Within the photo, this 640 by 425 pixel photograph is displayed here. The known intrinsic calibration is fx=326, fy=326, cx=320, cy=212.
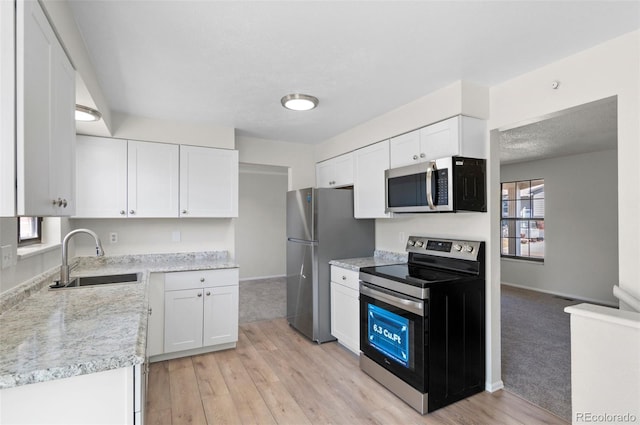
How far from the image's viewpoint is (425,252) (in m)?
3.02

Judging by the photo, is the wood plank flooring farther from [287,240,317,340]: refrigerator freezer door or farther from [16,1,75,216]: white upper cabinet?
[16,1,75,216]: white upper cabinet

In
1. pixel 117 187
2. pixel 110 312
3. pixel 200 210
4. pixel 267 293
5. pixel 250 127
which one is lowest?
pixel 267 293

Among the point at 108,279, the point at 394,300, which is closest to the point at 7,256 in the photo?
the point at 108,279

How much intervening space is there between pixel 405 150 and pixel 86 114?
258cm

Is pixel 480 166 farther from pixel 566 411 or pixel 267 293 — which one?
pixel 267 293

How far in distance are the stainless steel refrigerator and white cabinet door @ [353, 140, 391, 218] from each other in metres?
0.17

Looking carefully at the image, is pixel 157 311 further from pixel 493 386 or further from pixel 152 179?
pixel 493 386

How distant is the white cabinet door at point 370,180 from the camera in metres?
3.27

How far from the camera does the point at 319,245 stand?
3557 mm

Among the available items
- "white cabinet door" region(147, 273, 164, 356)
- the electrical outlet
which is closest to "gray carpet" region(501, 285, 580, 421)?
"white cabinet door" region(147, 273, 164, 356)

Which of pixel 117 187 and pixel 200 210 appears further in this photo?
pixel 200 210

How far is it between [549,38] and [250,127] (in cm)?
280

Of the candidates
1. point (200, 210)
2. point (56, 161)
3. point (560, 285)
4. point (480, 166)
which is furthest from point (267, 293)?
point (560, 285)
